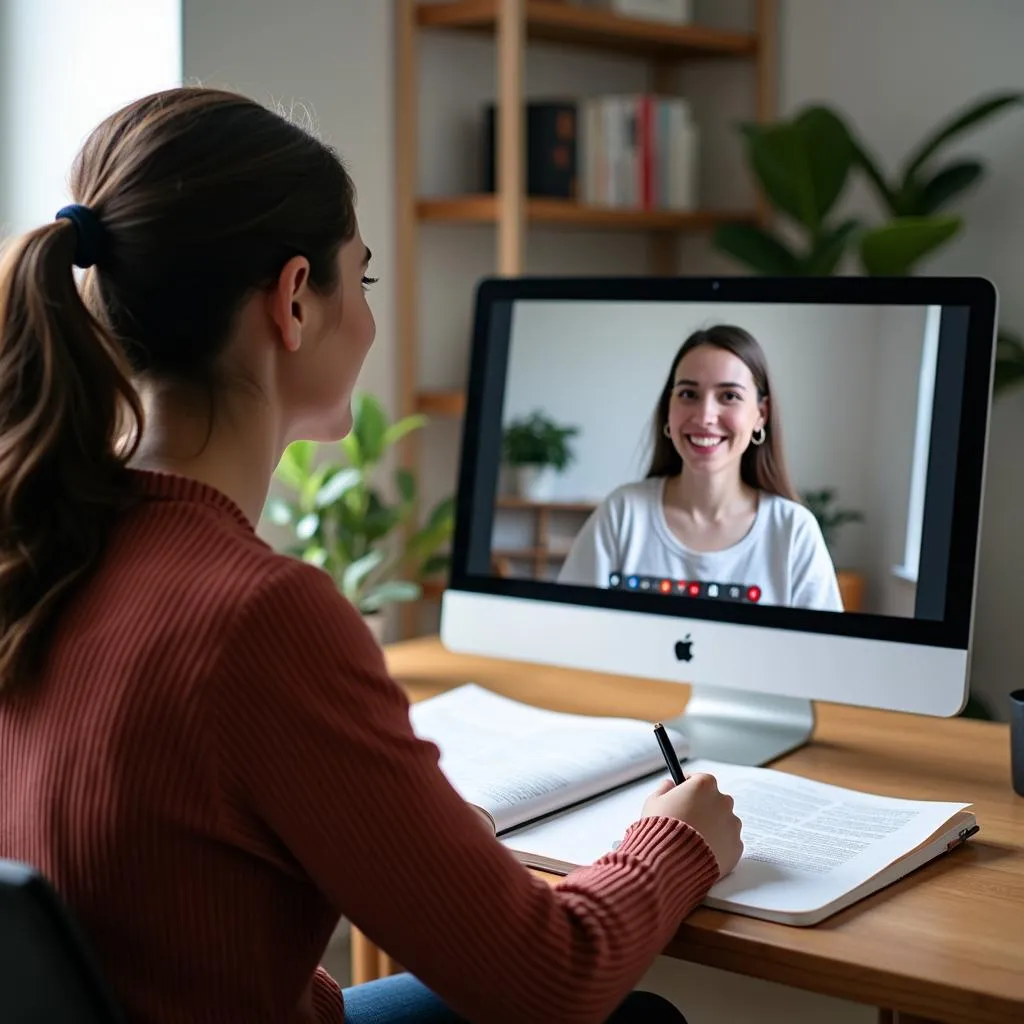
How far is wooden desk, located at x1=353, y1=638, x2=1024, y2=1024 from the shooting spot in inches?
38.7

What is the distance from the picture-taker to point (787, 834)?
1.22 meters

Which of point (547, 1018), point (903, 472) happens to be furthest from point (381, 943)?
point (903, 472)

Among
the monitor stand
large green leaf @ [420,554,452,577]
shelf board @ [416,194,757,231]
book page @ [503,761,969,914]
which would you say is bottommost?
large green leaf @ [420,554,452,577]

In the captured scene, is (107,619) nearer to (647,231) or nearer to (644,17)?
(644,17)

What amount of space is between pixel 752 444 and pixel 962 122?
165 centimetres

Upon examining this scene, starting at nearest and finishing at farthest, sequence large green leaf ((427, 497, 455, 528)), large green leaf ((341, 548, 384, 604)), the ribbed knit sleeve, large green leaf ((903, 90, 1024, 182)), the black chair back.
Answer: the black chair back, the ribbed knit sleeve, large green leaf ((341, 548, 384, 604)), large green leaf ((427, 497, 455, 528)), large green leaf ((903, 90, 1024, 182))

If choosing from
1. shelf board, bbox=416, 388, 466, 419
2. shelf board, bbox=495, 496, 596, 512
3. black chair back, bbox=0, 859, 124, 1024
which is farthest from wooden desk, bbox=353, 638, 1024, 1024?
shelf board, bbox=416, 388, 466, 419

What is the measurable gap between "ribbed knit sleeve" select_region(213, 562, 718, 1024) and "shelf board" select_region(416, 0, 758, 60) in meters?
2.20

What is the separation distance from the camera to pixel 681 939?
3.55 feet

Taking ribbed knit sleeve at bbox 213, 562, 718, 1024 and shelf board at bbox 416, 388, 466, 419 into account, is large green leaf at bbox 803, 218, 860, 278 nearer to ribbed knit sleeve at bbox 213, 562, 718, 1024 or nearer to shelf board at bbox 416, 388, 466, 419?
shelf board at bbox 416, 388, 466, 419

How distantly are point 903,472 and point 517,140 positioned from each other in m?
1.65

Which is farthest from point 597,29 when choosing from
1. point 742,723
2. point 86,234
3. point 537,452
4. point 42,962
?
point 42,962

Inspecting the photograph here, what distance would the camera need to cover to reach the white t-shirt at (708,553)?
1483 millimetres

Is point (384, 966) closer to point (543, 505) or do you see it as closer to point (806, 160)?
point (543, 505)
